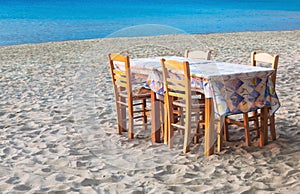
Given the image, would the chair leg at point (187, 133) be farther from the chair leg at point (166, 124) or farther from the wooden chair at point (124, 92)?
the wooden chair at point (124, 92)

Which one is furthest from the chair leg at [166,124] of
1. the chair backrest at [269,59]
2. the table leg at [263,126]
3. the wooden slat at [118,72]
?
the chair backrest at [269,59]

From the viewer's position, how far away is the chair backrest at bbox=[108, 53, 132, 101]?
14.1 feet

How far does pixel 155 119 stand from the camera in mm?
4422

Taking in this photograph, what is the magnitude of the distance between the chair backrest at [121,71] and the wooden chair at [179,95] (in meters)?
0.41

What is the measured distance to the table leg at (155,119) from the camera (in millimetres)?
4359

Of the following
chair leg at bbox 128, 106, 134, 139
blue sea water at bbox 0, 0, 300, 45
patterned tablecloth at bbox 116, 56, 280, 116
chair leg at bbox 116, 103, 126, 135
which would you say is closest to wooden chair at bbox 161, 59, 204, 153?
patterned tablecloth at bbox 116, 56, 280, 116

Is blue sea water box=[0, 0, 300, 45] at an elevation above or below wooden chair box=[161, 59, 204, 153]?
above

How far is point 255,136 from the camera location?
14.5 ft

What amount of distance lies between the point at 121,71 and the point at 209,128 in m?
1.13

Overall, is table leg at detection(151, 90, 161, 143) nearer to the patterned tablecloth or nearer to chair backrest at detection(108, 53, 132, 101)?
chair backrest at detection(108, 53, 132, 101)

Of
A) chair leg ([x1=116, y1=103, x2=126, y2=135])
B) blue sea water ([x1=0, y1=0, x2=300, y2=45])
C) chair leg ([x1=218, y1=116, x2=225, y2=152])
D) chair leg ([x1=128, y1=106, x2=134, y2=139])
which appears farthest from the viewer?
blue sea water ([x1=0, y1=0, x2=300, y2=45])

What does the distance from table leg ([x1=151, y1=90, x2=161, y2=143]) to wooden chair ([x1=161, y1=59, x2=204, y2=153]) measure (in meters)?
0.16

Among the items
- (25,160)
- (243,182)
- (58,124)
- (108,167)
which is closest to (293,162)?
(243,182)

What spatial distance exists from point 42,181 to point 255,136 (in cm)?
210
